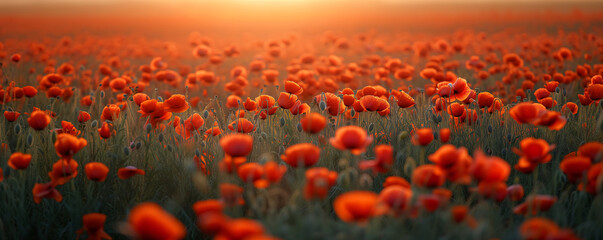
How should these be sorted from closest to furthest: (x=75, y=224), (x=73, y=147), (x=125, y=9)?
(x=73, y=147)
(x=75, y=224)
(x=125, y=9)

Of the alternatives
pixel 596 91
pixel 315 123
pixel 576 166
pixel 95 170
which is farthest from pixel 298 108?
pixel 596 91

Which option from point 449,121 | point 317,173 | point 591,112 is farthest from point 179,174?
point 591,112

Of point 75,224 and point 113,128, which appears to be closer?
point 75,224

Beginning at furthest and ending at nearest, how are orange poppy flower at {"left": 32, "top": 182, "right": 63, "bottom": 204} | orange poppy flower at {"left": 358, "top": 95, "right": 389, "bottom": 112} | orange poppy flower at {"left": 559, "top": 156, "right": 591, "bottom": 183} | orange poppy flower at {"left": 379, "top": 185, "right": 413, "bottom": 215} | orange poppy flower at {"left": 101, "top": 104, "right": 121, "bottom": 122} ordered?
orange poppy flower at {"left": 101, "top": 104, "right": 121, "bottom": 122}
orange poppy flower at {"left": 358, "top": 95, "right": 389, "bottom": 112}
orange poppy flower at {"left": 32, "top": 182, "right": 63, "bottom": 204}
orange poppy flower at {"left": 559, "top": 156, "right": 591, "bottom": 183}
orange poppy flower at {"left": 379, "top": 185, "right": 413, "bottom": 215}

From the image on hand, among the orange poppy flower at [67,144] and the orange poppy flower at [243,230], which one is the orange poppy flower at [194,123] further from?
the orange poppy flower at [243,230]

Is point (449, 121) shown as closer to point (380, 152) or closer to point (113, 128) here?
point (380, 152)

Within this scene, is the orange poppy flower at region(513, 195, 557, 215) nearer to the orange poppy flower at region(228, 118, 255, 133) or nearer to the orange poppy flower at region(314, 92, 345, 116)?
the orange poppy flower at region(314, 92, 345, 116)

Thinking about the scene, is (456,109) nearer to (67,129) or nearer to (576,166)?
(576,166)

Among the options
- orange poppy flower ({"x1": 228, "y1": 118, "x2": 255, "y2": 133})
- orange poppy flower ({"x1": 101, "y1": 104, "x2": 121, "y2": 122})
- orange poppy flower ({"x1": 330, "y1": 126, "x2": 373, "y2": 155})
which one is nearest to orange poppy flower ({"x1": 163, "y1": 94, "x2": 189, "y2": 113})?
orange poppy flower ({"x1": 228, "y1": 118, "x2": 255, "y2": 133})
